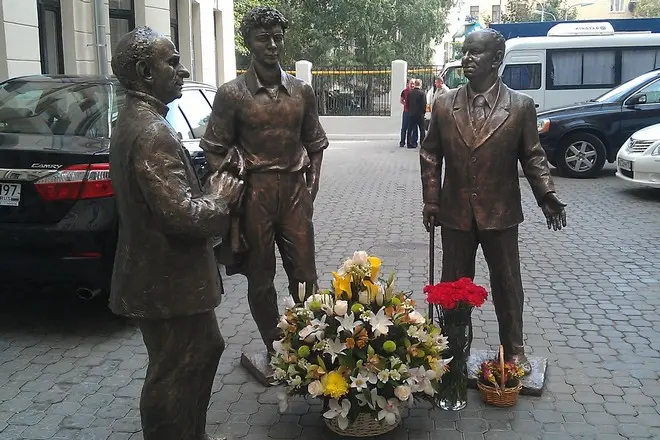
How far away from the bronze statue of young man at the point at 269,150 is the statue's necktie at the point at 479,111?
0.86 m

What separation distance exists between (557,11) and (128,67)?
162ft

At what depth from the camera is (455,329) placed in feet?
12.7

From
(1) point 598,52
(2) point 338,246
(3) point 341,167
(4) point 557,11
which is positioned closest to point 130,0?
(3) point 341,167

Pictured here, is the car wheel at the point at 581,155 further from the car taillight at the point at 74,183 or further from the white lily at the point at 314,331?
the white lily at the point at 314,331

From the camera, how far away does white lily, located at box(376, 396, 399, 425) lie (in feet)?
11.2

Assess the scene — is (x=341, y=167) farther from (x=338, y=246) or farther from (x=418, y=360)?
(x=418, y=360)

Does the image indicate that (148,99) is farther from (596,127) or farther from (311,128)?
(596,127)

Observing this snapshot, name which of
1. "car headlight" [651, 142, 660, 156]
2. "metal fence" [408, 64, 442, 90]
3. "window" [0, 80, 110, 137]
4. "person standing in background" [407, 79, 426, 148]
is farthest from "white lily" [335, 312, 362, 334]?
"metal fence" [408, 64, 442, 90]

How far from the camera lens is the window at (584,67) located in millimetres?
16842

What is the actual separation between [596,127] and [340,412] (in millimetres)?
10486

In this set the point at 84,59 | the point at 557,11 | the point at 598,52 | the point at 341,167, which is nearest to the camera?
the point at 84,59

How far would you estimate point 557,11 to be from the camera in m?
47.7

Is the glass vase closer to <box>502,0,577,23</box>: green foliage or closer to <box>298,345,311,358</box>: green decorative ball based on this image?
<box>298,345,311,358</box>: green decorative ball

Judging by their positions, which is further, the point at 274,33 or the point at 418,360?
the point at 274,33
